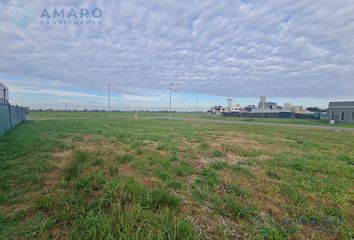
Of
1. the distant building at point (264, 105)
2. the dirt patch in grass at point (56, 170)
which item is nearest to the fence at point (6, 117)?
the dirt patch in grass at point (56, 170)

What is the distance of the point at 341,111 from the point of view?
104 feet

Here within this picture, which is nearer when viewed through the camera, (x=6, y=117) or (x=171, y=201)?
(x=171, y=201)

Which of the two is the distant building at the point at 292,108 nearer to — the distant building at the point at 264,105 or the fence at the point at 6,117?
the distant building at the point at 264,105

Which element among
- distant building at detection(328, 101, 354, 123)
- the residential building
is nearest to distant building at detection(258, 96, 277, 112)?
the residential building

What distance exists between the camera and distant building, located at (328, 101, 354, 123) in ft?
100

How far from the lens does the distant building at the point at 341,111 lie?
3050 cm

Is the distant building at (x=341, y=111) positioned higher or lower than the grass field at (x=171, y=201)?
higher
